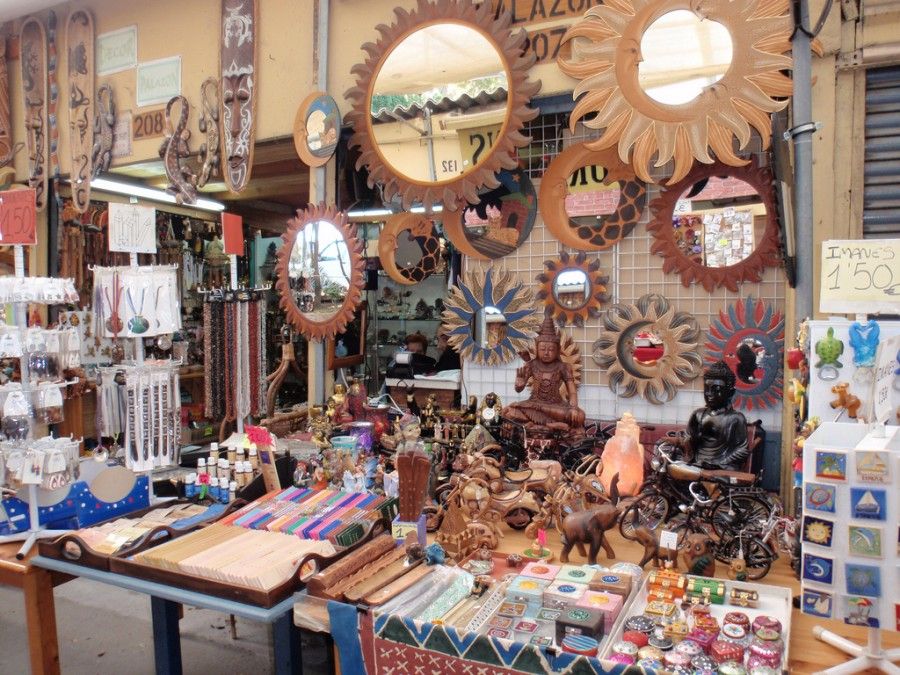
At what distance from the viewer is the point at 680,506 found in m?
2.40

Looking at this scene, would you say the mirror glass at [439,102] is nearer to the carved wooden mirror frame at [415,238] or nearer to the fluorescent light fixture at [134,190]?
the carved wooden mirror frame at [415,238]

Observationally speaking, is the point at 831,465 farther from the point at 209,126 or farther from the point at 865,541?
the point at 209,126

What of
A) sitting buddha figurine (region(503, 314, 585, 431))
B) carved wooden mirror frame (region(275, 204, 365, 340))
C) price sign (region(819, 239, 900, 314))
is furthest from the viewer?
carved wooden mirror frame (region(275, 204, 365, 340))

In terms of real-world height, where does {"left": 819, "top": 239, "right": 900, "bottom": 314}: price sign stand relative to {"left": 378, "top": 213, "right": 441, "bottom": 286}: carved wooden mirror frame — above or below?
below

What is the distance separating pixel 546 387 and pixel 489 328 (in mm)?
678

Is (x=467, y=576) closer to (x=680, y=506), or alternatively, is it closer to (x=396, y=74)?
(x=680, y=506)

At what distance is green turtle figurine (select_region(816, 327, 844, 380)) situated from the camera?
6.77 ft

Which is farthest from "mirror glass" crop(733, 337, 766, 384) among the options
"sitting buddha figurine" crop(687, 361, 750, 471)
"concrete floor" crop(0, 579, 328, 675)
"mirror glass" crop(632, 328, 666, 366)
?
"concrete floor" crop(0, 579, 328, 675)

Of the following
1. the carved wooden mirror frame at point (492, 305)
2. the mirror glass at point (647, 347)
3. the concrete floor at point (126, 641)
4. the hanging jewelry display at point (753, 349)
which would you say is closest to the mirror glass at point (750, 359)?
the hanging jewelry display at point (753, 349)

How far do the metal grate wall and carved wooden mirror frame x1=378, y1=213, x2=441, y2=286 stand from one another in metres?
2.21

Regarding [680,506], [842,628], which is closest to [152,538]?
[680,506]

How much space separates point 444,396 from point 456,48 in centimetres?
211

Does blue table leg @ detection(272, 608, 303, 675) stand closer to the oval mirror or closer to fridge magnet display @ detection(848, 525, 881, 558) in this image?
fridge magnet display @ detection(848, 525, 881, 558)

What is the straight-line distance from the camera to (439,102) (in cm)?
368
